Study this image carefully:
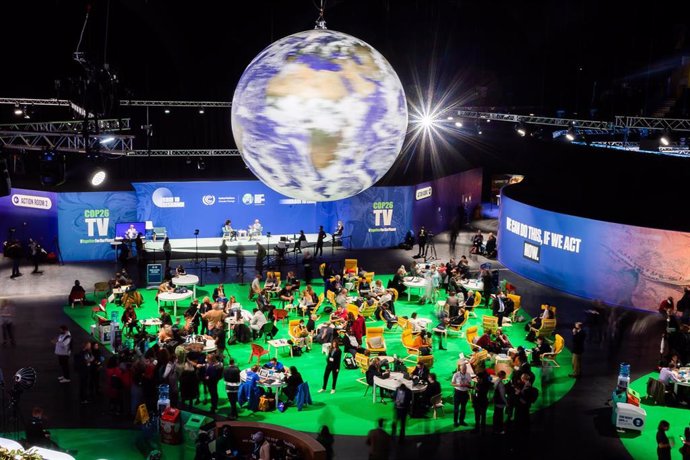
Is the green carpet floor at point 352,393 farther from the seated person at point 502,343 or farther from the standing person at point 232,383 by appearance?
the seated person at point 502,343

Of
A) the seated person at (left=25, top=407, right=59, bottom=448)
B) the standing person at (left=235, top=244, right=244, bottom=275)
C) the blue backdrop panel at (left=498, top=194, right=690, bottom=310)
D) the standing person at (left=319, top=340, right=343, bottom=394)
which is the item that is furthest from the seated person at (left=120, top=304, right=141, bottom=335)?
the blue backdrop panel at (left=498, top=194, right=690, bottom=310)

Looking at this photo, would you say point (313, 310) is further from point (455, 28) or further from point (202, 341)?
point (455, 28)

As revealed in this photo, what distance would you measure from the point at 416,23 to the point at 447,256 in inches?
507

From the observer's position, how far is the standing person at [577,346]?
1540 centimetres

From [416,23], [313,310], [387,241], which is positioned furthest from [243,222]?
[416,23]

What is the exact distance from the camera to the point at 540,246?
2405 centimetres

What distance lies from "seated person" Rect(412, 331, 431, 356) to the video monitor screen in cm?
Answer: 1335

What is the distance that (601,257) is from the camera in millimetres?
21844

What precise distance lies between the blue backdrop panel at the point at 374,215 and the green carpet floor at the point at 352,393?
888 cm

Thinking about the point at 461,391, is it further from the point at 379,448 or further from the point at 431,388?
the point at 379,448

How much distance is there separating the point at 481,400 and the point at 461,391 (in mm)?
431

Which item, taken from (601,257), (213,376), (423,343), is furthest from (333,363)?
(601,257)

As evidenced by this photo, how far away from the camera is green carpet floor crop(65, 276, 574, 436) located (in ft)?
42.7

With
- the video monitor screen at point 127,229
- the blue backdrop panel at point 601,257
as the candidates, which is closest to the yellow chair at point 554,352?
the blue backdrop panel at point 601,257
